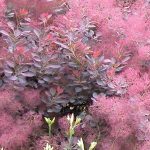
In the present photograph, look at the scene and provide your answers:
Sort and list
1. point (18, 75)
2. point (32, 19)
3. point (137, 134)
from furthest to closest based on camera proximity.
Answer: point (32, 19) < point (18, 75) < point (137, 134)

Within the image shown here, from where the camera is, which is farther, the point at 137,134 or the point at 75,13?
the point at 75,13

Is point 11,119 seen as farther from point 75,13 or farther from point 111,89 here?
point 75,13

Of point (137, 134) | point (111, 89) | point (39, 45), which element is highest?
point (39, 45)

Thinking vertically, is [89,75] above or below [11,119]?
above

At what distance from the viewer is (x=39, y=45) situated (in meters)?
3.00

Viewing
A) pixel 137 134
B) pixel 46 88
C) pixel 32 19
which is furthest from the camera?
Result: pixel 32 19

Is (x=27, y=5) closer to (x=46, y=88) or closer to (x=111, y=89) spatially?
(x=46, y=88)

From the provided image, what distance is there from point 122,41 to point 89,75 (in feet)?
1.28

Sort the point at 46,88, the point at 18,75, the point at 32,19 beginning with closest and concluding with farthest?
the point at 18,75 → the point at 46,88 → the point at 32,19

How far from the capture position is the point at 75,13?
10.6 feet

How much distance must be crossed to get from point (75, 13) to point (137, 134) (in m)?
1.03

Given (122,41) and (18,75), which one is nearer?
(18,75)

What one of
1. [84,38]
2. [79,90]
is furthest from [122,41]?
[79,90]

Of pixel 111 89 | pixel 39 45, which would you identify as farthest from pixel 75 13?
pixel 111 89
